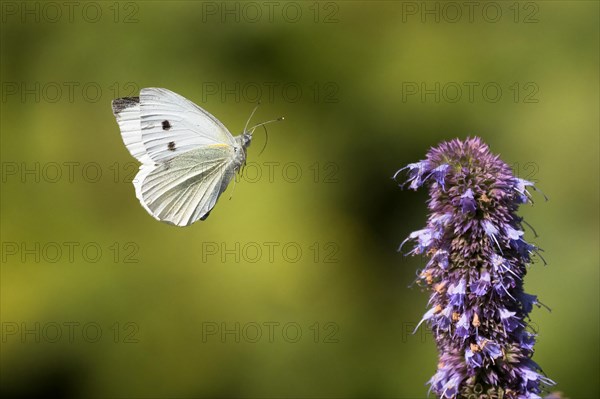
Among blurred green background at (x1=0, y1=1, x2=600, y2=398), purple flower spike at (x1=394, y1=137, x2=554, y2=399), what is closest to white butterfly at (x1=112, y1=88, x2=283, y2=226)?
blurred green background at (x1=0, y1=1, x2=600, y2=398)

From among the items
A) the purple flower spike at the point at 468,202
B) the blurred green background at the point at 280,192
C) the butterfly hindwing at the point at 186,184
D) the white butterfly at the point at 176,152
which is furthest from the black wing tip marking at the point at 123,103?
the purple flower spike at the point at 468,202

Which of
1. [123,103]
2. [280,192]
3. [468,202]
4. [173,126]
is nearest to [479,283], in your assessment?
[468,202]

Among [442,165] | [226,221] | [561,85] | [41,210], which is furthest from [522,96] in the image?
[41,210]

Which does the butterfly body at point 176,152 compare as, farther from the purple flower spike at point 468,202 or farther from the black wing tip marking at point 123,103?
the purple flower spike at point 468,202

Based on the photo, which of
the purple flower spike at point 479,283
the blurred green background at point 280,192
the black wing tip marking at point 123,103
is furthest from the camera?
the blurred green background at point 280,192

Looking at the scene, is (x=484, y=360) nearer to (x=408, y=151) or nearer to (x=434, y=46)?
(x=408, y=151)

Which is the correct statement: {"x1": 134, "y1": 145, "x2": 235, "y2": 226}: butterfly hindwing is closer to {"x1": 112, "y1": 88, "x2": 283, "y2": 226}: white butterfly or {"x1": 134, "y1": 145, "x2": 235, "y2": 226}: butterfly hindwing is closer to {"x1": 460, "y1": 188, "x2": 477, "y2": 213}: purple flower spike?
{"x1": 112, "y1": 88, "x2": 283, "y2": 226}: white butterfly
